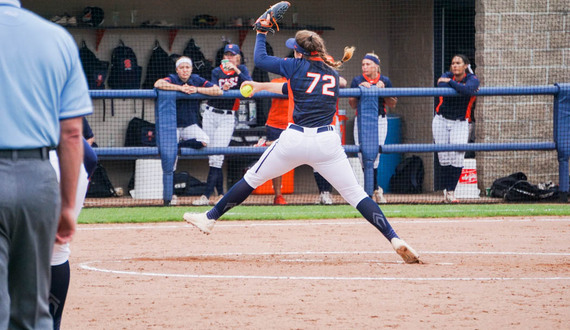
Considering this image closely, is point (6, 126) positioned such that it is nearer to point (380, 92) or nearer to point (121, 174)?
point (380, 92)

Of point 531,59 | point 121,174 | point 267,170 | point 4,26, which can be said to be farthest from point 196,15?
point 4,26

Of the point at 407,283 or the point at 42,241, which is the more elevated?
the point at 42,241

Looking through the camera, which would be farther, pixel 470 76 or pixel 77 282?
pixel 470 76

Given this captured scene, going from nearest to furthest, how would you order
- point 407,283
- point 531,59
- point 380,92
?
point 407,283, point 380,92, point 531,59

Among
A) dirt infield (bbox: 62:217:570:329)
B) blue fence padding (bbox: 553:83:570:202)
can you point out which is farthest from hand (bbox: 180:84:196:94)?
blue fence padding (bbox: 553:83:570:202)

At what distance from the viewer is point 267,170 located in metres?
7.20

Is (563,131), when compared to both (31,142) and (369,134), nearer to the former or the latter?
(369,134)

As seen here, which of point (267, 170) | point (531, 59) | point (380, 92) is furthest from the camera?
point (531, 59)

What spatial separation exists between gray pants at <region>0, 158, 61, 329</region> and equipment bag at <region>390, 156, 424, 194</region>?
38.6 feet

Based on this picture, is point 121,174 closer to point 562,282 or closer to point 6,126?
point 562,282

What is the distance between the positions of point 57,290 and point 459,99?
882 cm

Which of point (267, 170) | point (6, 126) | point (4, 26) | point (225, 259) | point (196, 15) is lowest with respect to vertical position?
point (225, 259)

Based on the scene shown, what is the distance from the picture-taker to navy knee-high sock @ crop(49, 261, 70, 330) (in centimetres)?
414

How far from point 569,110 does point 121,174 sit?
7.07 metres
